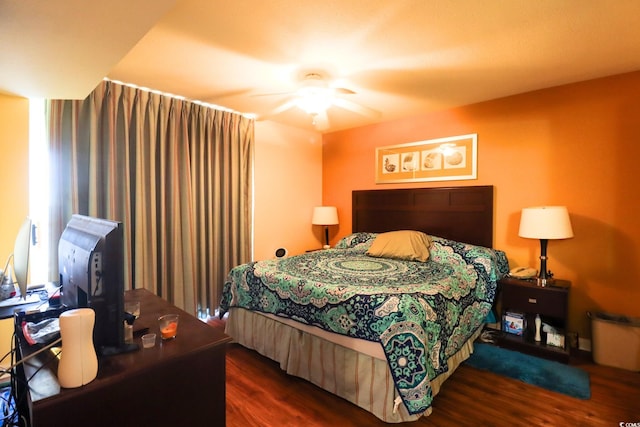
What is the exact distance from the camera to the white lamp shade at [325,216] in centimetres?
442

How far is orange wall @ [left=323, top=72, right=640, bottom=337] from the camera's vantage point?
262 cm

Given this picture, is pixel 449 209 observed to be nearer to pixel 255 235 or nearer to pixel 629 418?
pixel 629 418

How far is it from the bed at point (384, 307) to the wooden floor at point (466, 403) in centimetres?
10

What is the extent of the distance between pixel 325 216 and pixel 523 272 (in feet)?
8.12

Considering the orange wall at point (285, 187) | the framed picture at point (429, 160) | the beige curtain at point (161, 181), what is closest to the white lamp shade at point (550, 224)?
the framed picture at point (429, 160)

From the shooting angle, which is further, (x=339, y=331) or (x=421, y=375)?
(x=339, y=331)

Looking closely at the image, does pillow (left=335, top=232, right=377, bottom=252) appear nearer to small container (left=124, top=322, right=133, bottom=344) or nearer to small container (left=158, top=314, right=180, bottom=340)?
small container (left=158, top=314, right=180, bottom=340)

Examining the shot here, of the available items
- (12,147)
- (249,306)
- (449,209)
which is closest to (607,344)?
(449,209)

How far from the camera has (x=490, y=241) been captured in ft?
10.8

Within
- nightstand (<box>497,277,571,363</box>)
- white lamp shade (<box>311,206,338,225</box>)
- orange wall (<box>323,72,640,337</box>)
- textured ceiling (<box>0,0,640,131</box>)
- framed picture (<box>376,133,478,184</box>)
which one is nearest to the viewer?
textured ceiling (<box>0,0,640,131</box>)

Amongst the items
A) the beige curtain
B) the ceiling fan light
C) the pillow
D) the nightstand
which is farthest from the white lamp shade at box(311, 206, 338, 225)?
the nightstand

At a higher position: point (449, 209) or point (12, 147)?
point (12, 147)

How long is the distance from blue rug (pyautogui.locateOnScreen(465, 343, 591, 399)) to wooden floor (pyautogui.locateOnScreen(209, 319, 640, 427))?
0.06 metres

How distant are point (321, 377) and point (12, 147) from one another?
2.82 metres
